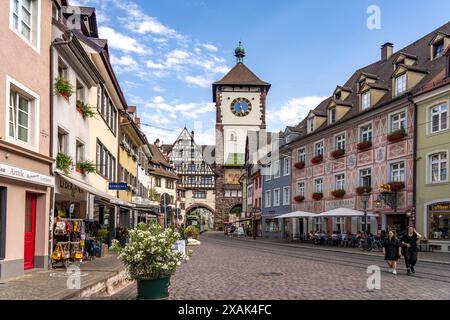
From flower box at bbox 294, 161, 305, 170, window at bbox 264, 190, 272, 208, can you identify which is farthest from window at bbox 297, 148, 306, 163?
window at bbox 264, 190, 272, 208

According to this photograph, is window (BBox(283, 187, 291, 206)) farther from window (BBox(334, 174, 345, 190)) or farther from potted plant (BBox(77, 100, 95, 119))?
potted plant (BBox(77, 100, 95, 119))

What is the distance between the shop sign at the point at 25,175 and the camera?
11.8m

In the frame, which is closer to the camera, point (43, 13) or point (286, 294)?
point (286, 294)

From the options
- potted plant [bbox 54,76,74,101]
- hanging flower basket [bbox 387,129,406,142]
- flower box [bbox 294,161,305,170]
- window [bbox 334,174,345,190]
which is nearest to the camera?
potted plant [bbox 54,76,74,101]

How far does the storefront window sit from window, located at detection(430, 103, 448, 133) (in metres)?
4.01

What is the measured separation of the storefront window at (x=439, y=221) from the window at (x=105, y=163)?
16.9m

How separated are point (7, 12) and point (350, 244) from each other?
27214 mm

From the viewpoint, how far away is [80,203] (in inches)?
799

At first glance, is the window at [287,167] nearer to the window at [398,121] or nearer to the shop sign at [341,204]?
the shop sign at [341,204]

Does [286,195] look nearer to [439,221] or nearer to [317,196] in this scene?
[317,196]

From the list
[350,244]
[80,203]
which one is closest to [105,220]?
[80,203]

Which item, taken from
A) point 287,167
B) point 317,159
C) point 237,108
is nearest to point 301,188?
point 287,167

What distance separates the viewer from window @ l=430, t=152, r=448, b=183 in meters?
27.3
